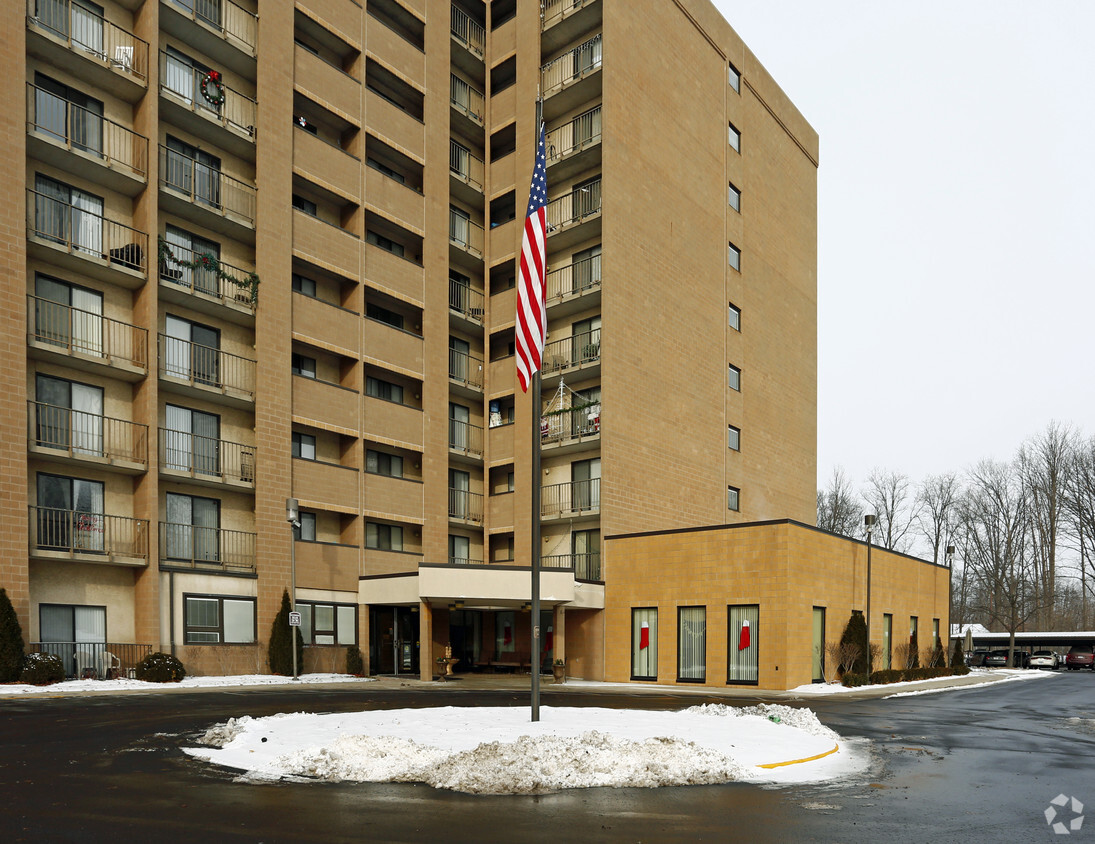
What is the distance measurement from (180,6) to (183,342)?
40.0 ft

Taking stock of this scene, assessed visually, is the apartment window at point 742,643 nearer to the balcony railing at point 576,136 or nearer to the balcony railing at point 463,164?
the balcony railing at point 576,136

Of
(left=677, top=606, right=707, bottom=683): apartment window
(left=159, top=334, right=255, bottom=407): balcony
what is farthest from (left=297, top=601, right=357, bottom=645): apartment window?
(left=677, top=606, right=707, bottom=683): apartment window

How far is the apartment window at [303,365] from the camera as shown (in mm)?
37781

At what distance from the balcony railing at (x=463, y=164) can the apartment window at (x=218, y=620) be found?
23.3 meters

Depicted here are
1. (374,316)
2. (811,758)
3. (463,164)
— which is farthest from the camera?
(463,164)

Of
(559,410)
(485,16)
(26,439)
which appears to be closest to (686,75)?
(485,16)

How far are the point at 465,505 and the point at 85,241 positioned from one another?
65.6ft

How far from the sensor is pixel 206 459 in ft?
112

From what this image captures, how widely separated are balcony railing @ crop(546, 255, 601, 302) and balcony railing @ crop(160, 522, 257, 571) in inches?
689

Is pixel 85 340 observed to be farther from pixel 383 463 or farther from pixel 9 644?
pixel 383 463

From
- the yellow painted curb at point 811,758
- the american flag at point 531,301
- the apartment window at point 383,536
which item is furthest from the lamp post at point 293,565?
the yellow painted curb at point 811,758
